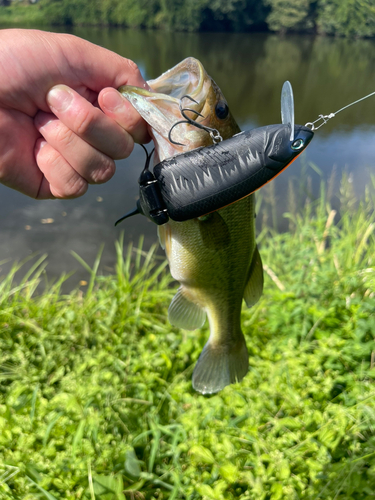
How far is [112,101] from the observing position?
147 centimetres

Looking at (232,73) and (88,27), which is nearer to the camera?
(232,73)

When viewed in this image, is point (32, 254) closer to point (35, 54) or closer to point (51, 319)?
point (51, 319)

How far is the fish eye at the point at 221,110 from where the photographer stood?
57.3 inches

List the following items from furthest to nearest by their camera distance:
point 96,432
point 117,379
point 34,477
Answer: point 117,379 < point 96,432 < point 34,477

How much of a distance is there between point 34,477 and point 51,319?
162 centimetres

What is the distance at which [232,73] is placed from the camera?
23266 mm

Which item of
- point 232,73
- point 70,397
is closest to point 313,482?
point 70,397

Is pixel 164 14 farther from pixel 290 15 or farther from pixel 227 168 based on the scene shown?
pixel 227 168

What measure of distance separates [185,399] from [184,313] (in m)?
1.26

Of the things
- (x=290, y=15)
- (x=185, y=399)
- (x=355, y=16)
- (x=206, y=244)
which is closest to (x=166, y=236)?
(x=206, y=244)

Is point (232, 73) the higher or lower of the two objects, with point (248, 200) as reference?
lower

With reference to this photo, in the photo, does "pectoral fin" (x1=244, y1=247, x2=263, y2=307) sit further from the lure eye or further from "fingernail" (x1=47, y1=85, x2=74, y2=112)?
"fingernail" (x1=47, y1=85, x2=74, y2=112)

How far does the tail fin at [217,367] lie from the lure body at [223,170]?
0.94 meters

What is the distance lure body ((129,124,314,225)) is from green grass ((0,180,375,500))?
5.61 feet
